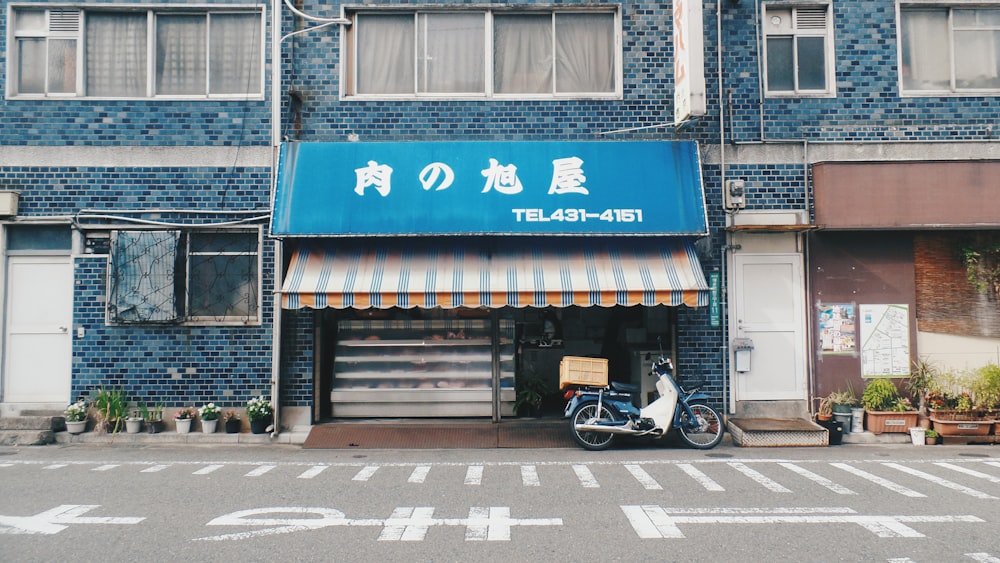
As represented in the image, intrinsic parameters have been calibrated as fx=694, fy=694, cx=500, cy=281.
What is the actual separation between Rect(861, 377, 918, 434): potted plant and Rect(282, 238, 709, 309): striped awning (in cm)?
335

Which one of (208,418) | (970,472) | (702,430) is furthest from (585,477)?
(208,418)

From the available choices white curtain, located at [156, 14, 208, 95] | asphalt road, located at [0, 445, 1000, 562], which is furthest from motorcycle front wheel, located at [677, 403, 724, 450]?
white curtain, located at [156, 14, 208, 95]

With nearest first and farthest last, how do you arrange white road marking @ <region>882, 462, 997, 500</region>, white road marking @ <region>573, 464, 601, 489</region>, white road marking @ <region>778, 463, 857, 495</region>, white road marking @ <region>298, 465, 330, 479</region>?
white road marking @ <region>882, 462, 997, 500</region> < white road marking @ <region>778, 463, 857, 495</region> < white road marking @ <region>573, 464, 601, 489</region> < white road marking @ <region>298, 465, 330, 479</region>

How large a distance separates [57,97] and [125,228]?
2.58 metres

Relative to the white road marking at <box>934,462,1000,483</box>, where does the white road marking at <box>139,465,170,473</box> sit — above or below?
above

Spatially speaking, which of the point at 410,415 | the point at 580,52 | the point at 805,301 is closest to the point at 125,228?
the point at 410,415

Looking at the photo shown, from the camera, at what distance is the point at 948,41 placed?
468 inches

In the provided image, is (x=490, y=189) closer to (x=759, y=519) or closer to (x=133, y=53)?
(x=759, y=519)

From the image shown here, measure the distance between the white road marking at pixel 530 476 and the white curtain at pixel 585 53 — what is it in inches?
254

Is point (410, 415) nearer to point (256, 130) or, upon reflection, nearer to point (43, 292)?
point (256, 130)

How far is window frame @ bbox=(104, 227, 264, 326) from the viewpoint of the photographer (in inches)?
446

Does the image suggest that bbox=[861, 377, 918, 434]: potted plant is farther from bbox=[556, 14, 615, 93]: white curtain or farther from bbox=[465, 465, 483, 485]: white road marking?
bbox=[556, 14, 615, 93]: white curtain

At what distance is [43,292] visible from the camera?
1159 centimetres

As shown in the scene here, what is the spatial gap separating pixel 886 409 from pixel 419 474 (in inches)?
296
